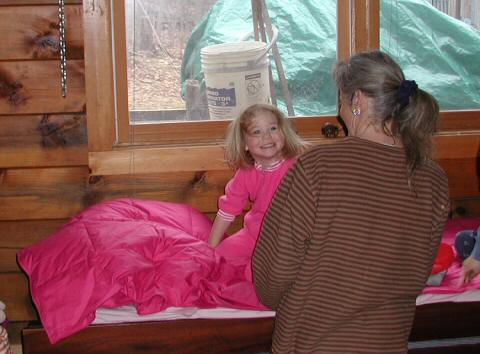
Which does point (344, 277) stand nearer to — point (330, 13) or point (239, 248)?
point (239, 248)

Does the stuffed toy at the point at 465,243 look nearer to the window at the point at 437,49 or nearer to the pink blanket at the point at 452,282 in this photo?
the pink blanket at the point at 452,282

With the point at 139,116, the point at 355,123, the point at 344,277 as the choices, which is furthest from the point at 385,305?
the point at 139,116

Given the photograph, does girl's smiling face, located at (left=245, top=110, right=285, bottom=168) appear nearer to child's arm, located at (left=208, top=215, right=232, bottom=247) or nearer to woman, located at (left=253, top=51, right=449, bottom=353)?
child's arm, located at (left=208, top=215, right=232, bottom=247)

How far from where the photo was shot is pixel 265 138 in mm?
2523

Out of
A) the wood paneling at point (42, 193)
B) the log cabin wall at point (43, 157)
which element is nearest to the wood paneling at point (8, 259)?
the log cabin wall at point (43, 157)

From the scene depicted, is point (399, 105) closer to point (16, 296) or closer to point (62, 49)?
point (62, 49)

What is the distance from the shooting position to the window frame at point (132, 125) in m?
2.72

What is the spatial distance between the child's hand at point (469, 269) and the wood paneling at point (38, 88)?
153 cm

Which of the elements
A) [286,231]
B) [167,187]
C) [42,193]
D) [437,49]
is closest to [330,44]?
[437,49]

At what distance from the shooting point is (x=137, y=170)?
9.27 feet

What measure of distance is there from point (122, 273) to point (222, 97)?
3.44 ft

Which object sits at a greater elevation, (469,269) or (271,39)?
(271,39)

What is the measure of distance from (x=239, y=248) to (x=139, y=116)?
2.45ft

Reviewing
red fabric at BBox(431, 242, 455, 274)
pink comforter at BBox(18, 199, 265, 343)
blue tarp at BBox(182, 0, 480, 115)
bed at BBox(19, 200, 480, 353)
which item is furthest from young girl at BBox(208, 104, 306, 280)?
red fabric at BBox(431, 242, 455, 274)
